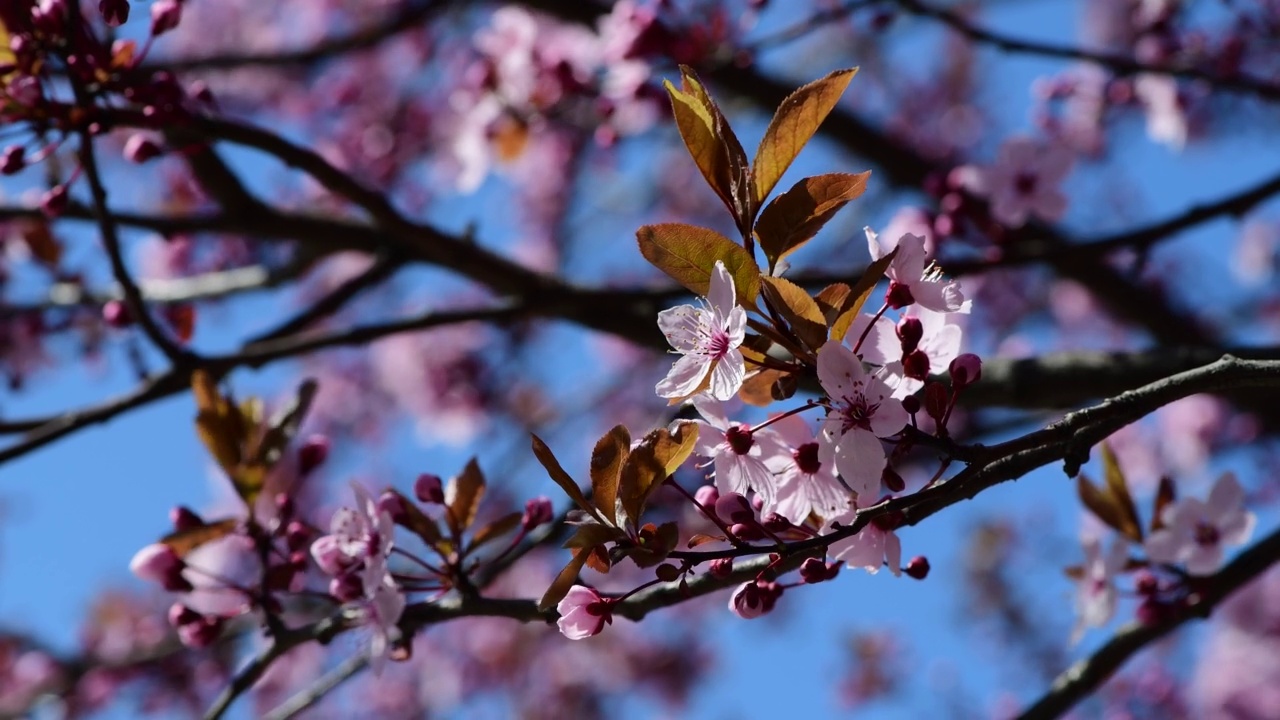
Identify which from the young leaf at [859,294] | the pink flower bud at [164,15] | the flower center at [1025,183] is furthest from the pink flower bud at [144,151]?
the flower center at [1025,183]

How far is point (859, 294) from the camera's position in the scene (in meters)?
1.11

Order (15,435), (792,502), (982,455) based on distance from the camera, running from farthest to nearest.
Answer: (15,435) < (792,502) < (982,455)

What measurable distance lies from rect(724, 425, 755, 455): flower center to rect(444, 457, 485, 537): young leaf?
1.54 feet

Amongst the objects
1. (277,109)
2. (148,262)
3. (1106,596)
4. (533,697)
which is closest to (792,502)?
(1106,596)

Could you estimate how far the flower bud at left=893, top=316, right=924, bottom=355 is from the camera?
1170 mm

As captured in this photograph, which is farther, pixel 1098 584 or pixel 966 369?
pixel 1098 584

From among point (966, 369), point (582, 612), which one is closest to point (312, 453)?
point (582, 612)

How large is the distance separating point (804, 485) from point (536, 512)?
455mm

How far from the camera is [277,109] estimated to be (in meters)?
7.37

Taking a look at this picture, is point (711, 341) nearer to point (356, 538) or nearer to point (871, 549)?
point (871, 549)

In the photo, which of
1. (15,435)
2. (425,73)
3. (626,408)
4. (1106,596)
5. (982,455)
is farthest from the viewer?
(626,408)

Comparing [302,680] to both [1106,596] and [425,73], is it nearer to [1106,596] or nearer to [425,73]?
[425,73]

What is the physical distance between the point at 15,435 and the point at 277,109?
5498mm

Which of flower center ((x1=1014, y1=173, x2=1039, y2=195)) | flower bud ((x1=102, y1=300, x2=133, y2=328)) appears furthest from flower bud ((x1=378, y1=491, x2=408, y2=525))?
flower center ((x1=1014, y1=173, x2=1039, y2=195))
